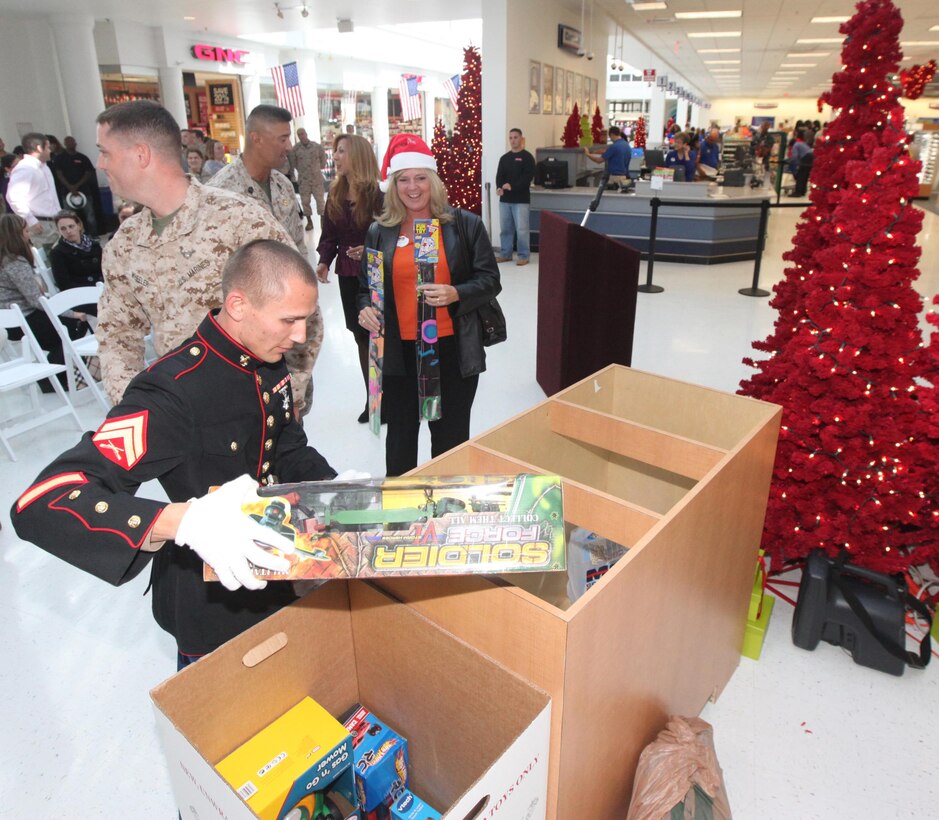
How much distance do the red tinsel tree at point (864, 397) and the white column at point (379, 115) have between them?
19796 millimetres

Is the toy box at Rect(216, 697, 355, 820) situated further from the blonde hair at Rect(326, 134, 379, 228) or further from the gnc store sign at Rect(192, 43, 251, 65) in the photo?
the gnc store sign at Rect(192, 43, 251, 65)

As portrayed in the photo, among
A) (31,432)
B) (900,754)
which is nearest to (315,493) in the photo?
(900,754)

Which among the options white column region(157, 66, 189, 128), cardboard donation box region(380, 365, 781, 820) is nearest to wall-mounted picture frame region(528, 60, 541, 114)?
white column region(157, 66, 189, 128)

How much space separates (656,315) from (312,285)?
18.5 feet

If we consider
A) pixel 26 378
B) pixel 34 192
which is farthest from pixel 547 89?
pixel 26 378

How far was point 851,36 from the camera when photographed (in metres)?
2.84

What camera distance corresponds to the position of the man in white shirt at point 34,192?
7660mm

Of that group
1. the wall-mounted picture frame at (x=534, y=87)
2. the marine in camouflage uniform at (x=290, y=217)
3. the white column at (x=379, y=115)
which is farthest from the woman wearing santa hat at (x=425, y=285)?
the white column at (x=379, y=115)

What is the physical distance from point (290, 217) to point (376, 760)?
2792 millimetres

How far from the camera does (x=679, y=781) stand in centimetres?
152

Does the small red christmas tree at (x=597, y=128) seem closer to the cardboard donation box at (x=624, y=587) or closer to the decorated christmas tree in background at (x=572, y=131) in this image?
the decorated christmas tree in background at (x=572, y=131)

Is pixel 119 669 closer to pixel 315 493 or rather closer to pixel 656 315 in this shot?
pixel 315 493

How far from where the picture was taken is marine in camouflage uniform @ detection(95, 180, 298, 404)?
190 cm

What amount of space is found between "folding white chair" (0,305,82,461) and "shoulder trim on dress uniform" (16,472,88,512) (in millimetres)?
3308
